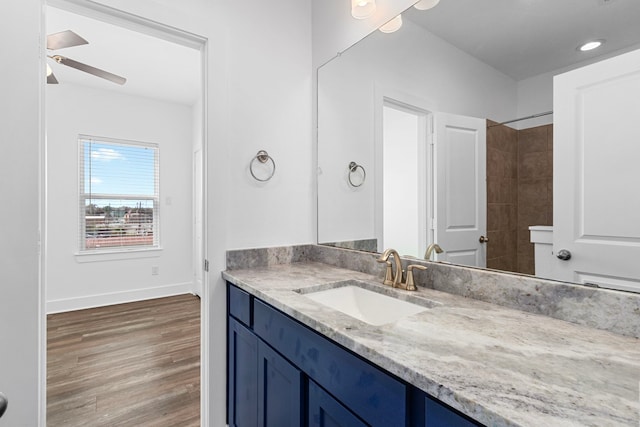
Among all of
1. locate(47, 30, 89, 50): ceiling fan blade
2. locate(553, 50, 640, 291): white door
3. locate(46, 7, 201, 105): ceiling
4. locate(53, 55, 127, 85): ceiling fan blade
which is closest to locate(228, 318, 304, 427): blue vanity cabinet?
locate(553, 50, 640, 291): white door

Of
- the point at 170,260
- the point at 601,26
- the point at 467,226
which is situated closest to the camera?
the point at 601,26

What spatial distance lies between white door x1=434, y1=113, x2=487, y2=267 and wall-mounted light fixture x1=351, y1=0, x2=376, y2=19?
26.8 inches

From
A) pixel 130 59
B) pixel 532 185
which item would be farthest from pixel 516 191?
pixel 130 59

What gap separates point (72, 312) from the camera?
11.5ft

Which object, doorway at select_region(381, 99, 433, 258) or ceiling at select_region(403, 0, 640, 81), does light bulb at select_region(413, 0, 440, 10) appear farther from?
doorway at select_region(381, 99, 433, 258)

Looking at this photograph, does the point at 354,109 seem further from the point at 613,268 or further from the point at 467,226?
the point at 613,268

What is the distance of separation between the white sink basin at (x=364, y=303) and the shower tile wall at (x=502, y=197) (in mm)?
357

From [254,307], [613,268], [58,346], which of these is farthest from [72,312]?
[613,268]

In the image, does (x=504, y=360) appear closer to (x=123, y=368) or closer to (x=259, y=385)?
(x=259, y=385)

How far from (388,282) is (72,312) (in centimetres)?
394

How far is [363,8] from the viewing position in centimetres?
153

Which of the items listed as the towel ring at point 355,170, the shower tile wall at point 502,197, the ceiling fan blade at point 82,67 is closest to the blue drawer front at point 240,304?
the towel ring at point 355,170

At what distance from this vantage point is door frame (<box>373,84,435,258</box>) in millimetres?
1337

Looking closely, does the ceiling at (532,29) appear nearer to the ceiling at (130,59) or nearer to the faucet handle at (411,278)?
the faucet handle at (411,278)
